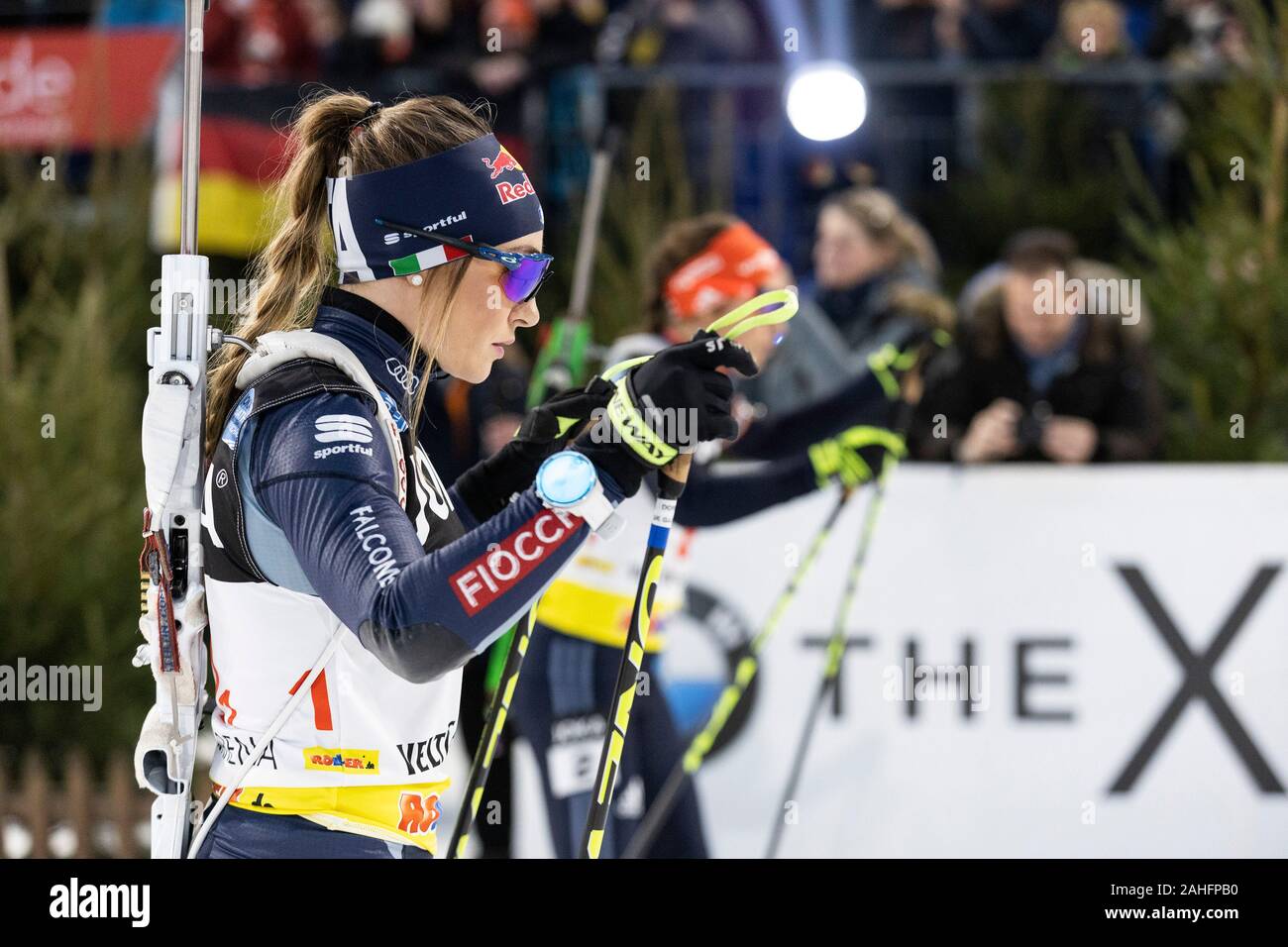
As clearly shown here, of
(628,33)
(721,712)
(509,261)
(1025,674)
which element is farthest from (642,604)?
(628,33)

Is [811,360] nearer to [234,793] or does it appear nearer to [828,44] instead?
[828,44]

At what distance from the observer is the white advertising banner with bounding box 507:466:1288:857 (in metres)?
5.66

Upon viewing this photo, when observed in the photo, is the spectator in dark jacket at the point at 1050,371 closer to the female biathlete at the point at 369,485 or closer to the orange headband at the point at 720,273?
the orange headband at the point at 720,273

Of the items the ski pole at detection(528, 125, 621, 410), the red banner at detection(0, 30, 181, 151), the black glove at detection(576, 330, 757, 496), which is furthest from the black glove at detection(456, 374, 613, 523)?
the red banner at detection(0, 30, 181, 151)

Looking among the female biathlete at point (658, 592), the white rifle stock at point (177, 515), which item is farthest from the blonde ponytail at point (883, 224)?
the white rifle stock at point (177, 515)

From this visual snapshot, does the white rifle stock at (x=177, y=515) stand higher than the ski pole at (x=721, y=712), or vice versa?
the white rifle stock at (x=177, y=515)

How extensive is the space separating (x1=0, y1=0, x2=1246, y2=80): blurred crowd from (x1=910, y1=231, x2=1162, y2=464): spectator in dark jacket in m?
2.33

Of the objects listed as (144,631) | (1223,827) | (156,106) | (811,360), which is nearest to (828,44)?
(811,360)

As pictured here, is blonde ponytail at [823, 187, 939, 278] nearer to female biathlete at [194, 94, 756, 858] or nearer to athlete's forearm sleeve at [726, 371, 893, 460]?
athlete's forearm sleeve at [726, 371, 893, 460]

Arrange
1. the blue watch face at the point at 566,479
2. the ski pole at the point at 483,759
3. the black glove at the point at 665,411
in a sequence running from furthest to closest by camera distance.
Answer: the ski pole at the point at 483,759 → the black glove at the point at 665,411 → the blue watch face at the point at 566,479

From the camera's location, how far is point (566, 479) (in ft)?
7.59

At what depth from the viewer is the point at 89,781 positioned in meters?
6.06

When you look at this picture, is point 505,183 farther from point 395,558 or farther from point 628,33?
point 628,33

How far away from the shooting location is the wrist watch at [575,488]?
230cm
